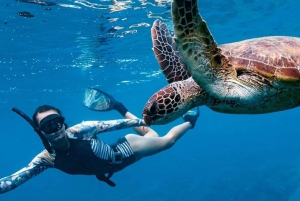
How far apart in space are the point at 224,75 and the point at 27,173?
15.8 ft

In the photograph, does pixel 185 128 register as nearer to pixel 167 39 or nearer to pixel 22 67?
pixel 167 39

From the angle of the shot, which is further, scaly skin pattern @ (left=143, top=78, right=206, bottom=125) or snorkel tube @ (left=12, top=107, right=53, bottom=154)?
snorkel tube @ (left=12, top=107, right=53, bottom=154)

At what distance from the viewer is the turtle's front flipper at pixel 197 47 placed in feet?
7.47

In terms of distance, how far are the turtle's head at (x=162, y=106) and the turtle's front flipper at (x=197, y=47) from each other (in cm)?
28

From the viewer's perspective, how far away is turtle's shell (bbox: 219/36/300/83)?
2877 millimetres

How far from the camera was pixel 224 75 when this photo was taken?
2666mm

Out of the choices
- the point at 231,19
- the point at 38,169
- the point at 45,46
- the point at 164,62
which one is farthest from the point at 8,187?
the point at 231,19

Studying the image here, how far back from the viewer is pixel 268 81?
9.51 feet

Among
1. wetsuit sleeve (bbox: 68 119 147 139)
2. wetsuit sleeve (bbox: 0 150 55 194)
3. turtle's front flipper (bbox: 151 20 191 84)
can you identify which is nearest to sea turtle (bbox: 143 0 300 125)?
Result: turtle's front flipper (bbox: 151 20 191 84)

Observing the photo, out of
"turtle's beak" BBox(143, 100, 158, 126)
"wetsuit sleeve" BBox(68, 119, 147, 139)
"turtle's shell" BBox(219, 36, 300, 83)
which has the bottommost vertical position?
"wetsuit sleeve" BBox(68, 119, 147, 139)

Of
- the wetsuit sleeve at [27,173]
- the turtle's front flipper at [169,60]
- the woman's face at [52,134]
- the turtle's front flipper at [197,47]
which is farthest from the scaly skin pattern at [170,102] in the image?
the wetsuit sleeve at [27,173]

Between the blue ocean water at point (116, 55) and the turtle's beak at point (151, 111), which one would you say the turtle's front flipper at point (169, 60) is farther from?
the blue ocean water at point (116, 55)

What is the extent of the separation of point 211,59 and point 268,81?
807 millimetres

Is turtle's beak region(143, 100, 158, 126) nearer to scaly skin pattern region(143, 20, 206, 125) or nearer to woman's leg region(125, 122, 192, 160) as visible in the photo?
scaly skin pattern region(143, 20, 206, 125)
